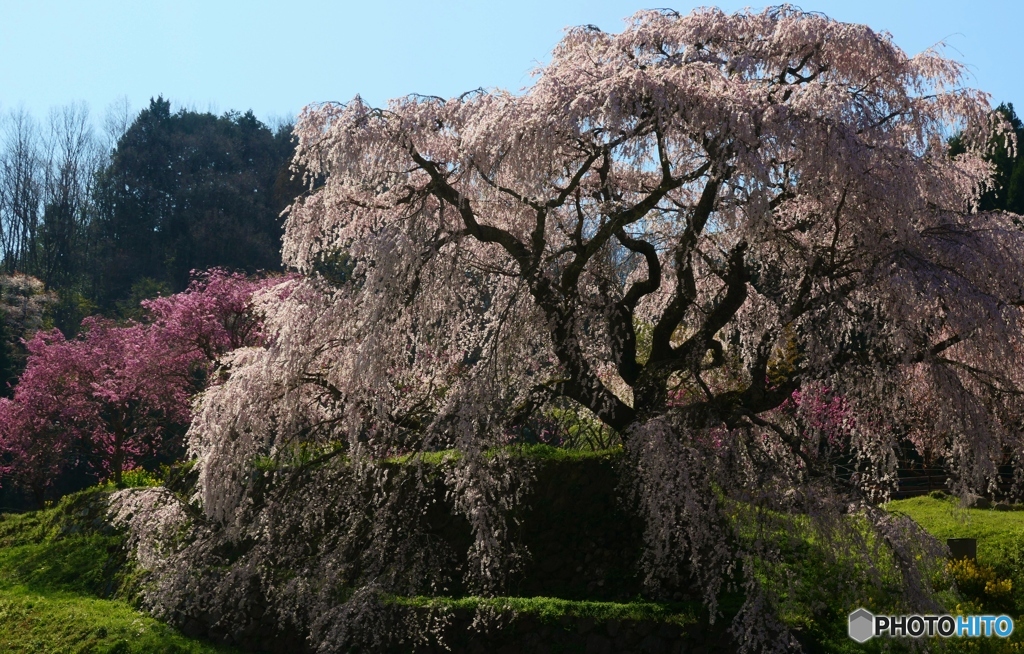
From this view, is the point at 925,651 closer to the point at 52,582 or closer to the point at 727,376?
the point at 727,376

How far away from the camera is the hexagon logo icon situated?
332 inches

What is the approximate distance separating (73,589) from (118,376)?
6202 mm

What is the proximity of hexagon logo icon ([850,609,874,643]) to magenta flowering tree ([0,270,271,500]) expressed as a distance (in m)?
11.5

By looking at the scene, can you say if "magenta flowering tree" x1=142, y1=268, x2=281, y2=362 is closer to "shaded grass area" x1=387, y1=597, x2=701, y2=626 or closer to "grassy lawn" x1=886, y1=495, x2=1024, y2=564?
"shaded grass area" x1=387, y1=597, x2=701, y2=626

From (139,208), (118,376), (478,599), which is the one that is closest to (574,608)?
(478,599)

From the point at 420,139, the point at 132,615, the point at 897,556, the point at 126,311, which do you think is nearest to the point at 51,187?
the point at 126,311

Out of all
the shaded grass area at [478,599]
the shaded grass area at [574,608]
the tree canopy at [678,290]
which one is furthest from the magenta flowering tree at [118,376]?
the shaded grass area at [574,608]

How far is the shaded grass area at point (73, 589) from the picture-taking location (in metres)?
10.4

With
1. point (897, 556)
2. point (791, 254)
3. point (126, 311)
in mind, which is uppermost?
point (126, 311)

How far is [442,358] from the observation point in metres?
10.0

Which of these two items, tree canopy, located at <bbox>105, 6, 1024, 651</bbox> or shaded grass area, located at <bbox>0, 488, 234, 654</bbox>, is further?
shaded grass area, located at <bbox>0, 488, 234, 654</bbox>

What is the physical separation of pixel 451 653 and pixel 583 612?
1.30 meters

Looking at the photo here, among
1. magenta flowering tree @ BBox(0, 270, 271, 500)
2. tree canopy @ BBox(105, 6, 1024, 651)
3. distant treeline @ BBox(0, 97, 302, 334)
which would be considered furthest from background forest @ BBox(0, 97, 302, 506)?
tree canopy @ BBox(105, 6, 1024, 651)

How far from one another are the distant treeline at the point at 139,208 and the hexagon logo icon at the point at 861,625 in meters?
27.9
